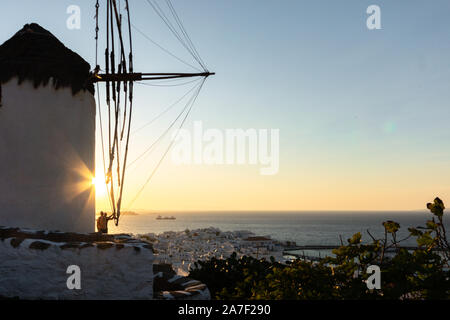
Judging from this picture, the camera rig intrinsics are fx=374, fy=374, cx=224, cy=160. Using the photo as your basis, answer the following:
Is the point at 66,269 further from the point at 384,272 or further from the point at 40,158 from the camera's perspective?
the point at 384,272

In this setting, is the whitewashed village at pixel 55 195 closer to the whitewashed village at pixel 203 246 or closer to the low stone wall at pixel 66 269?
the low stone wall at pixel 66 269

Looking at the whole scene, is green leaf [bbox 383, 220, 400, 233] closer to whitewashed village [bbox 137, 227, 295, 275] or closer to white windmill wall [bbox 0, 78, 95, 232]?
white windmill wall [bbox 0, 78, 95, 232]

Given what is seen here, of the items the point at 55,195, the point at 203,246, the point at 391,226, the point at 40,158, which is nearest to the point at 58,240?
the point at 55,195

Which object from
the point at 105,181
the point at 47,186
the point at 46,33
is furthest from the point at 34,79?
the point at 105,181

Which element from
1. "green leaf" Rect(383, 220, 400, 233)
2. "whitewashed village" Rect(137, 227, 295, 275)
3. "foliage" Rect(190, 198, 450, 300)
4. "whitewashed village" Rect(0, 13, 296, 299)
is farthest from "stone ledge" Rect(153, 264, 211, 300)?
"whitewashed village" Rect(137, 227, 295, 275)

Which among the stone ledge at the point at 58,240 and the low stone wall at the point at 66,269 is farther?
the stone ledge at the point at 58,240

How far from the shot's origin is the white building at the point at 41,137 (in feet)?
32.7

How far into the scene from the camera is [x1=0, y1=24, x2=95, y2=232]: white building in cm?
997

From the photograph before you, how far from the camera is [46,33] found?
11531 millimetres

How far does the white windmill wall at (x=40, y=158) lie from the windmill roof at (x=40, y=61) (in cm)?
24

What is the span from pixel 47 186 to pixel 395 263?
9352 mm

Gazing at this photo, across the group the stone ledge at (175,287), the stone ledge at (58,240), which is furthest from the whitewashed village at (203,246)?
the stone ledge at (58,240)
